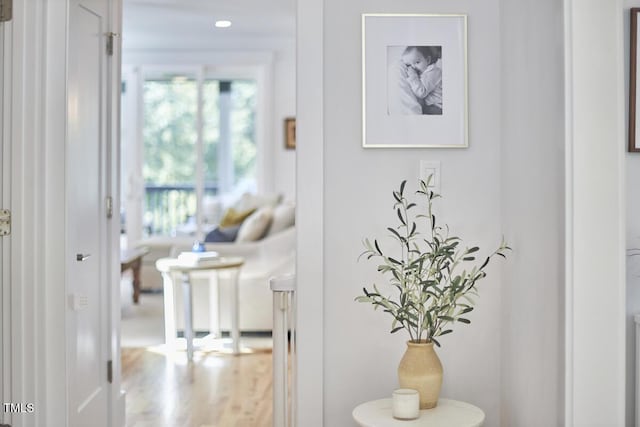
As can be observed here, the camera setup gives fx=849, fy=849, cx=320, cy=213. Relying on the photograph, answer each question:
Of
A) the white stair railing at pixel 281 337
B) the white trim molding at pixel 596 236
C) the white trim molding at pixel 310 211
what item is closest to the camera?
the white trim molding at pixel 596 236

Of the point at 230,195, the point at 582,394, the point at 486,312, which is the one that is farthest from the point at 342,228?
the point at 230,195

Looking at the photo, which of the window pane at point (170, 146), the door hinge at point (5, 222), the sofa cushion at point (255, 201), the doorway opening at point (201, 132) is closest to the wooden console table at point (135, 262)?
the doorway opening at point (201, 132)

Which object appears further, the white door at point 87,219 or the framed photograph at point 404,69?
the white door at point 87,219

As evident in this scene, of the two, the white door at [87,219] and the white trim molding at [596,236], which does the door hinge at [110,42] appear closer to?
the white door at [87,219]

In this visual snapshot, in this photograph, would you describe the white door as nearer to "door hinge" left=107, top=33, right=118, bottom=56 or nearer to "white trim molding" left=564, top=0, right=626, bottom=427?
"door hinge" left=107, top=33, right=118, bottom=56

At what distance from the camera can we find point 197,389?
16.6 feet

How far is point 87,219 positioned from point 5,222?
2.43 feet

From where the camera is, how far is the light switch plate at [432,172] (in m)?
3.26

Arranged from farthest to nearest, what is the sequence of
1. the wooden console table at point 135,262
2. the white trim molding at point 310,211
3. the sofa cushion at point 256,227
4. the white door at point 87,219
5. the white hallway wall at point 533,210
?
the sofa cushion at point 256,227 < the wooden console table at point 135,262 < the white door at point 87,219 < the white trim molding at point 310,211 < the white hallway wall at point 533,210

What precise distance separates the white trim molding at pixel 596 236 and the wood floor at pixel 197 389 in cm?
204

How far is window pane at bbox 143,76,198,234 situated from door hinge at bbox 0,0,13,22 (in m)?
6.28

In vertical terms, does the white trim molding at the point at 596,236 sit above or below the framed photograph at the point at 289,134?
below

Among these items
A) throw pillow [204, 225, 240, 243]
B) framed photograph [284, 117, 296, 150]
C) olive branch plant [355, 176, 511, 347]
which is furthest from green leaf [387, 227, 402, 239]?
framed photograph [284, 117, 296, 150]

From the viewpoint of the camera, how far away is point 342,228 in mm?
3281
